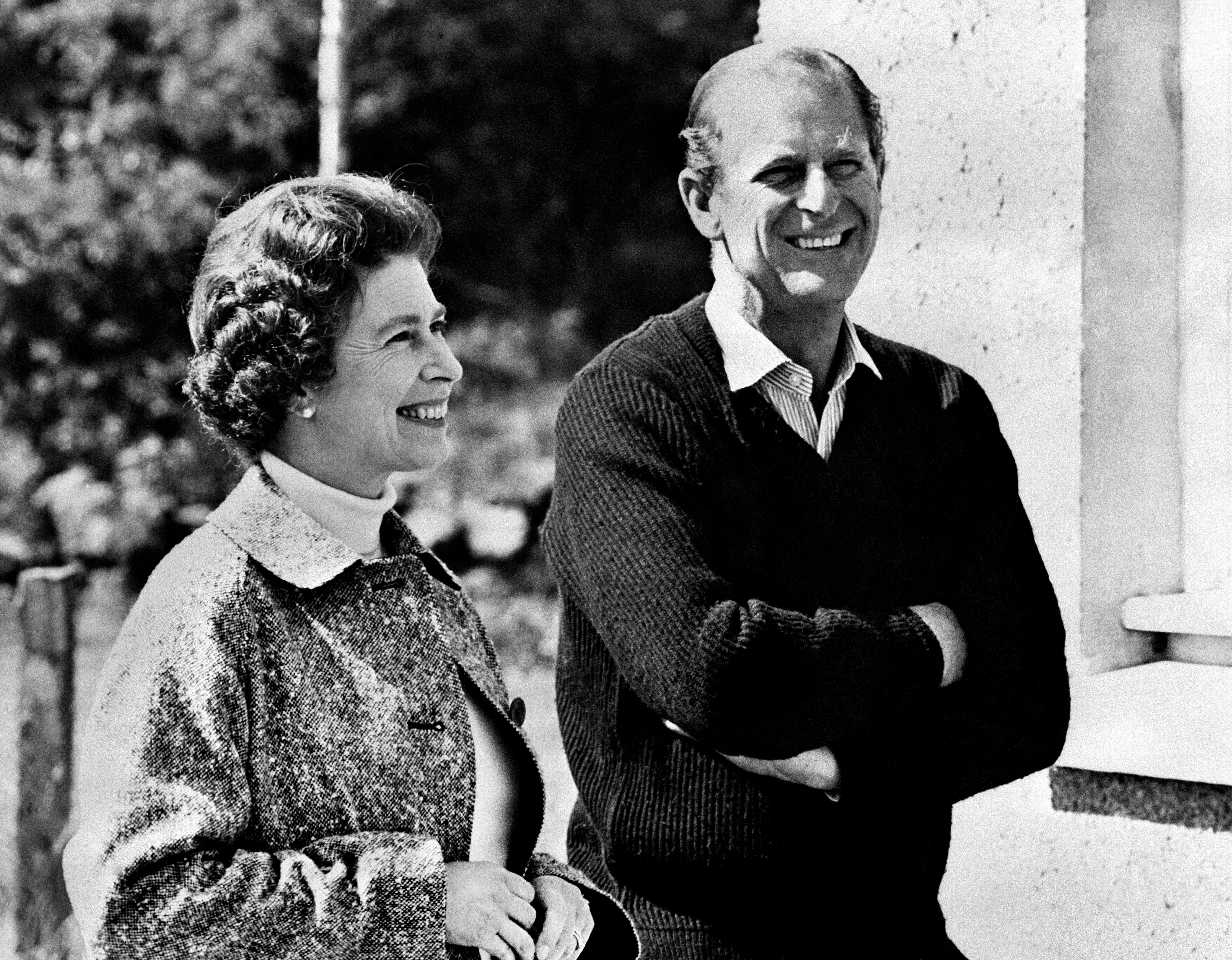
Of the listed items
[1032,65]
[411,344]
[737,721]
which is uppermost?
[1032,65]

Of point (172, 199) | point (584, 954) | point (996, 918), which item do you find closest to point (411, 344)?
point (584, 954)

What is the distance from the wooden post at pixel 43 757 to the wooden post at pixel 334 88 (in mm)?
8246

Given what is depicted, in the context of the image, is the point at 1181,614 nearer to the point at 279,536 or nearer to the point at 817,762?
the point at 817,762

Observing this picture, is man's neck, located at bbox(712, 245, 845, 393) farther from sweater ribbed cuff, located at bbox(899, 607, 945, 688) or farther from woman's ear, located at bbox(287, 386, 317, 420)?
woman's ear, located at bbox(287, 386, 317, 420)

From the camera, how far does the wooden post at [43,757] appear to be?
15.2 feet

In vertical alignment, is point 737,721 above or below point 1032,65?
below

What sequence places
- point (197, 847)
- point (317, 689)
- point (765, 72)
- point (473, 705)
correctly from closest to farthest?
point (197, 847)
point (317, 689)
point (473, 705)
point (765, 72)

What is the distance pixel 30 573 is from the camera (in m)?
4.57

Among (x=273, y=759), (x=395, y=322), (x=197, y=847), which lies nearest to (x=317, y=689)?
(x=273, y=759)

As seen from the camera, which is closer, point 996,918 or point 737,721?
point 737,721

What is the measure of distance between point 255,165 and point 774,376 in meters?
11.7

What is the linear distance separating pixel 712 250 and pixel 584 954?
988 millimetres

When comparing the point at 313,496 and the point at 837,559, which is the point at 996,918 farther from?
the point at 313,496

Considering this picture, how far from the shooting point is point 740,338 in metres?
2.25
